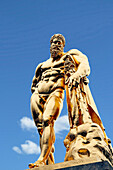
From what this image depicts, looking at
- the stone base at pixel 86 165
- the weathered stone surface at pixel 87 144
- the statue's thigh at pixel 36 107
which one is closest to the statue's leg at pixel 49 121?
the statue's thigh at pixel 36 107

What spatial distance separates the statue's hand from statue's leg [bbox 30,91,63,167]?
554 mm

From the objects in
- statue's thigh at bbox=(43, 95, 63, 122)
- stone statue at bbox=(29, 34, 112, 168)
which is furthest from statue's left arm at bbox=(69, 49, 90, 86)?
statue's thigh at bbox=(43, 95, 63, 122)

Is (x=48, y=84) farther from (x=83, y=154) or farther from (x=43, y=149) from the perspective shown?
(x=83, y=154)

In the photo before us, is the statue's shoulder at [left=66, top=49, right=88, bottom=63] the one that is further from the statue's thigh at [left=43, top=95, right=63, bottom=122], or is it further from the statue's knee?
the statue's knee

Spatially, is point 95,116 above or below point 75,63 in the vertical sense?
below

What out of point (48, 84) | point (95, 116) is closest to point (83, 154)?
point (95, 116)

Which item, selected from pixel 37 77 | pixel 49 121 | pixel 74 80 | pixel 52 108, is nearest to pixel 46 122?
pixel 49 121

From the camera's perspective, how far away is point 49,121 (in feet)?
22.8

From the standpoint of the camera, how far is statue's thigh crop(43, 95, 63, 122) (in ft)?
23.0

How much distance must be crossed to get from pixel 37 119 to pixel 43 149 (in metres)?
1.04

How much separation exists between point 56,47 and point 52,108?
2.12m

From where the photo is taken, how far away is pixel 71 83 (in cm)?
707

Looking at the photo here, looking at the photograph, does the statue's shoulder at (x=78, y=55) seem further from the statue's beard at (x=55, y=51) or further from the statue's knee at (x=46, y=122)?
the statue's knee at (x=46, y=122)

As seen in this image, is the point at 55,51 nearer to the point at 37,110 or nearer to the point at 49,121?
the point at 37,110
